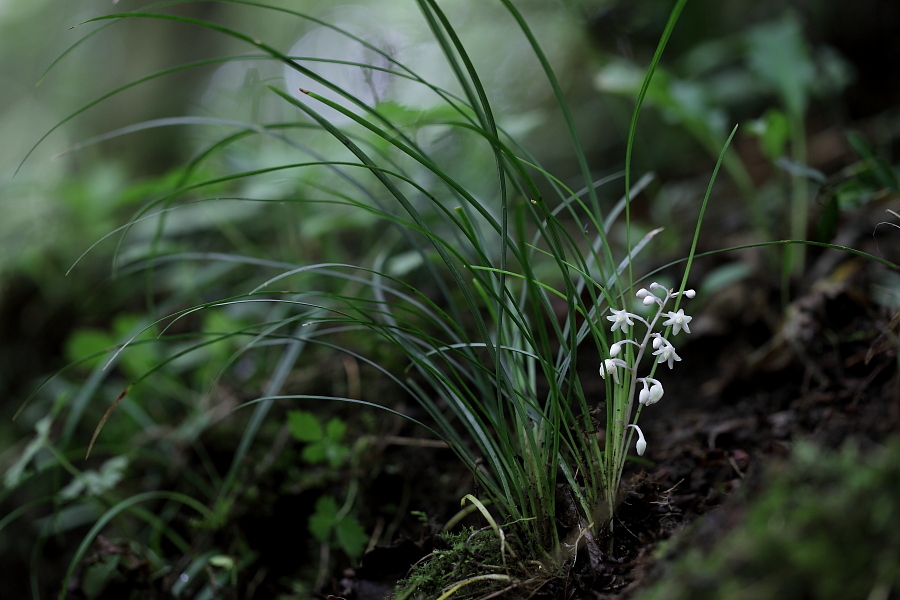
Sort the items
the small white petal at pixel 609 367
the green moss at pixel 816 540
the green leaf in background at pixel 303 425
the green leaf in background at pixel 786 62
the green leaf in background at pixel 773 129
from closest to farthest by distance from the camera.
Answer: the green moss at pixel 816 540
the small white petal at pixel 609 367
the green leaf in background at pixel 303 425
the green leaf in background at pixel 773 129
the green leaf in background at pixel 786 62

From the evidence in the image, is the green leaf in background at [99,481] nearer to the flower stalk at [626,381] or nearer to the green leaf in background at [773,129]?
the flower stalk at [626,381]

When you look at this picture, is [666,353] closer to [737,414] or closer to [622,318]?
[622,318]

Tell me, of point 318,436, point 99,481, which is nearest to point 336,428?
point 318,436

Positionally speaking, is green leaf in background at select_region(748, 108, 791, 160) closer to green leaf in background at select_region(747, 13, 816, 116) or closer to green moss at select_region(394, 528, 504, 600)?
green leaf in background at select_region(747, 13, 816, 116)

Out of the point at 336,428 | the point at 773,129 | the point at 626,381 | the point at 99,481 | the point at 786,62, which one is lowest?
the point at 99,481

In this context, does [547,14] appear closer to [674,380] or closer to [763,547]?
[674,380]

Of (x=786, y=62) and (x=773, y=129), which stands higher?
(x=786, y=62)

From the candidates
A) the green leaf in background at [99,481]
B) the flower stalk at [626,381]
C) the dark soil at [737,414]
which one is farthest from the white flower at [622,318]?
the green leaf in background at [99,481]

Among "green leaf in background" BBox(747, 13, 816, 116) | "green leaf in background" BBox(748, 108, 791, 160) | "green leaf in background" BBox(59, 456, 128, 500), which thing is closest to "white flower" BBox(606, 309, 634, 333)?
"green leaf in background" BBox(748, 108, 791, 160)
